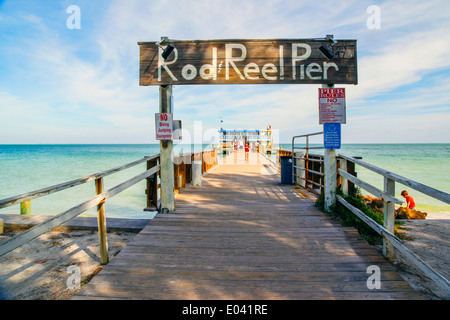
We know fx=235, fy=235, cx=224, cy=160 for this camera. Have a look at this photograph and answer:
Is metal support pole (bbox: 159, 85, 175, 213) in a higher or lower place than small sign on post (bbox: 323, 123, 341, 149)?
lower

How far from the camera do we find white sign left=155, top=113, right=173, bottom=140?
4664 millimetres

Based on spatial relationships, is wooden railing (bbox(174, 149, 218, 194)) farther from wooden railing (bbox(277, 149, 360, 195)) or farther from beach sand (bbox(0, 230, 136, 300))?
wooden railing (bbox(277, 149, 360, 195))

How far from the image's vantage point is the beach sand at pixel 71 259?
8.65 ft

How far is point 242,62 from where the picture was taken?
4.67 meters

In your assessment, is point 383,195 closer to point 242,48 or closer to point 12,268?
point 242,48

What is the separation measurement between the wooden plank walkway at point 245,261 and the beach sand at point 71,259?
0.38 m

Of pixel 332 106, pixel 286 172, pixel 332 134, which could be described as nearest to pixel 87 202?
pixel 332 134

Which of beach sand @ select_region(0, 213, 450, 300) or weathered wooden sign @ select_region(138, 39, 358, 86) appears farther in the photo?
weathered wooden sign @ select_region(138, 39, 358, 86)

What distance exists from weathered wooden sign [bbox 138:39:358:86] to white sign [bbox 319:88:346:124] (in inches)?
12.6

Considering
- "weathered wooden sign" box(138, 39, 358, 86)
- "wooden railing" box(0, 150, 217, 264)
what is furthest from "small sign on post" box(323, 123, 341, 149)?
"wooden railing" box(0, 150, 217, 264)

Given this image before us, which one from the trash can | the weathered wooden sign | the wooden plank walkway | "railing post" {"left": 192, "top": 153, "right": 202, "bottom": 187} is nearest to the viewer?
the wooden plank walkway

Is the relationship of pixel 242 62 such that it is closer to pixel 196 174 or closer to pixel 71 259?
pixel 196 174

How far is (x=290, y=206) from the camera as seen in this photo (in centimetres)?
530

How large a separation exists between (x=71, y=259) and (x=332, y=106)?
5.10m
